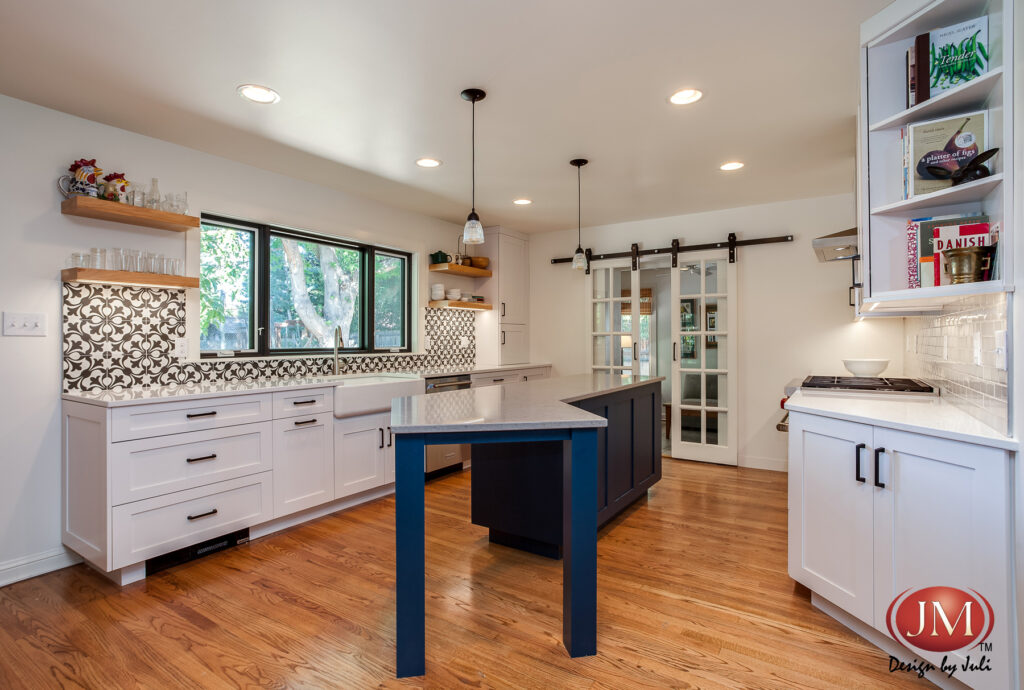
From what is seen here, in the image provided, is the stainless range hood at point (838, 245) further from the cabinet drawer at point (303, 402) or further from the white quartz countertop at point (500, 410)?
the cabinet drawer at point (303, 402)

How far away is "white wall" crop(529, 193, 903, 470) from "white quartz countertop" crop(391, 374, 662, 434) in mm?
2279

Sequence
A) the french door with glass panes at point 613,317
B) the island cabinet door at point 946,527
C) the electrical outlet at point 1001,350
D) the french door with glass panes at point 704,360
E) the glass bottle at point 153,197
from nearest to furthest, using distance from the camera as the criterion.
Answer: the island cabinet door at point 946,527 < the electrical outlet at point 1001,350 < the glass bottle at point 153,197 < the french door with glass panes at point 704,360 < the french door with glass panes at point 613,317

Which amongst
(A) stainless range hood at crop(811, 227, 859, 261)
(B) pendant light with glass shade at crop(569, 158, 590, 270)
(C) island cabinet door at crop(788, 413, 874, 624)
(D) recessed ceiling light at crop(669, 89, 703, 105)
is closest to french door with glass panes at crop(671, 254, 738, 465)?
(B) pendant light with glass shade at crop(569, 158, 590, 270)

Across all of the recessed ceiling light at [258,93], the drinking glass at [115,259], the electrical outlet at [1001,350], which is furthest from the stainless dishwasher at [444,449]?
the electrical outlet at [1001,350]

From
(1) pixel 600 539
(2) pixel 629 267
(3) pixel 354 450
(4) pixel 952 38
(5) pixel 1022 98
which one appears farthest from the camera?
(2) pixel 629 267

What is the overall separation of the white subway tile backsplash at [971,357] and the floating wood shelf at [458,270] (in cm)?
366

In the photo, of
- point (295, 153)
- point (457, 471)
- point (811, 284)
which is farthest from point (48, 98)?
point (811, 284)

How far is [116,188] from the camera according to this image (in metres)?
2.70

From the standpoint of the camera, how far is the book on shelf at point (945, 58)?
1743 mm

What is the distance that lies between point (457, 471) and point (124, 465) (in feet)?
8.79

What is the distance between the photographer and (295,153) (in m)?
3.24

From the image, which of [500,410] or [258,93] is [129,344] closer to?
[258,93]

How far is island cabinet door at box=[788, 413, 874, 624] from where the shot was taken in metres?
1.88

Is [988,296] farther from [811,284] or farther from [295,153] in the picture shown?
[295,153]
